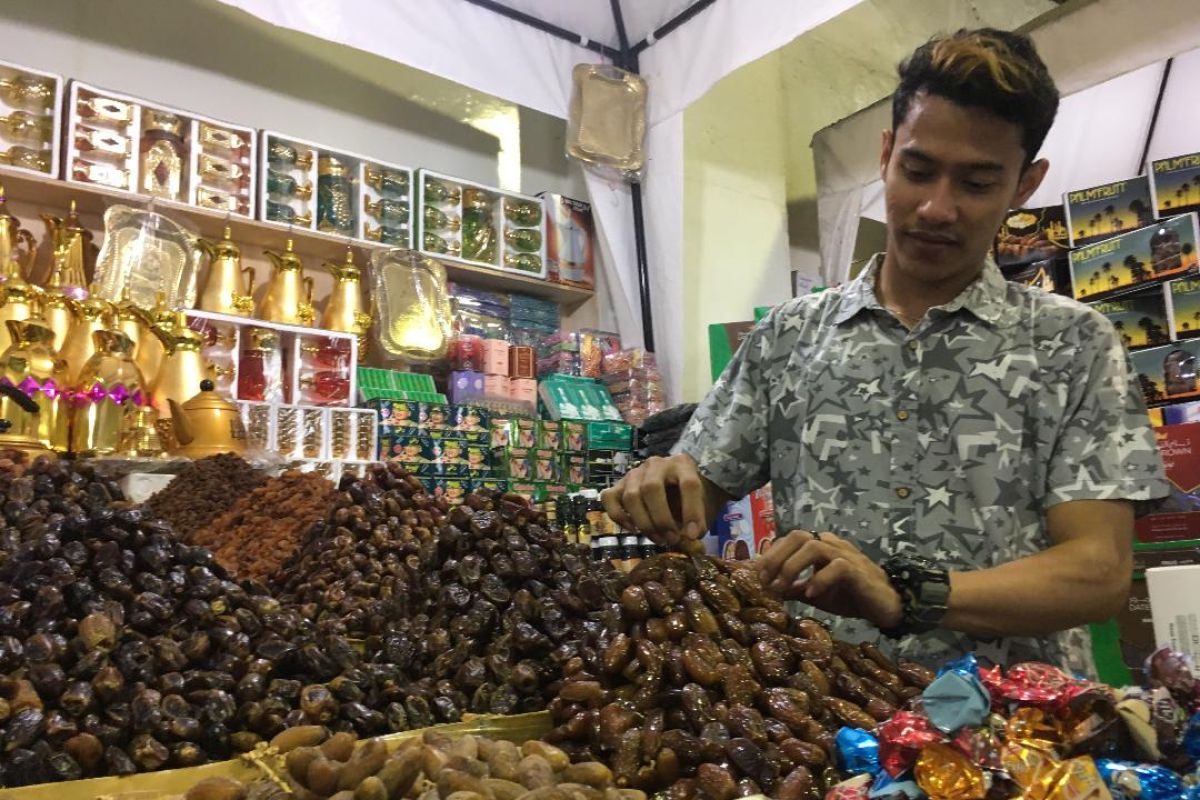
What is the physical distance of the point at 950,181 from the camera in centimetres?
112

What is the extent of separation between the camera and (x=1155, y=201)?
111 inches

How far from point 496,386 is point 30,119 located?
1.73 metres

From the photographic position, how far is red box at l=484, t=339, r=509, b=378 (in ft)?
11.9

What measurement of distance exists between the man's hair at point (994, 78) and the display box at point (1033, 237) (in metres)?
2.08

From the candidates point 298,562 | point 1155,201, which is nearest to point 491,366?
point 298,562

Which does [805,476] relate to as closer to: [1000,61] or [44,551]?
[1000,61]

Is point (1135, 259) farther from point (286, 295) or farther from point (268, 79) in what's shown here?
point (268, 79)

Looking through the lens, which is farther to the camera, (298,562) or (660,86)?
(660,86)

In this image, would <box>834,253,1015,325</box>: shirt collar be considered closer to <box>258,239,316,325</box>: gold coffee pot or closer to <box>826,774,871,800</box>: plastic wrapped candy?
<box>826,774,871,800</box>: plastic wrapped candy

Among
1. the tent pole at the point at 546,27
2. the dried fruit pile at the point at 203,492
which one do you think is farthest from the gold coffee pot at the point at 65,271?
the tent pole at the point at 546,27

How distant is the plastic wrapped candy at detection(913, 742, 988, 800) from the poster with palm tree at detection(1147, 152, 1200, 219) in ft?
9.06

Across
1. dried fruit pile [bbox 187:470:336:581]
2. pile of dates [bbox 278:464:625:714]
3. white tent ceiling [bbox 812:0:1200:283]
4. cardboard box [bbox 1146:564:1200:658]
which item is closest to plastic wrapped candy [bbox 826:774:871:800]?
pile of dates [bbox 278:464:625:714]

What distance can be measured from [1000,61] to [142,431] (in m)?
2.29

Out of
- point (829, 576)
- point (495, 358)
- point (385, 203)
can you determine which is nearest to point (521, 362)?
point (495, 358)
